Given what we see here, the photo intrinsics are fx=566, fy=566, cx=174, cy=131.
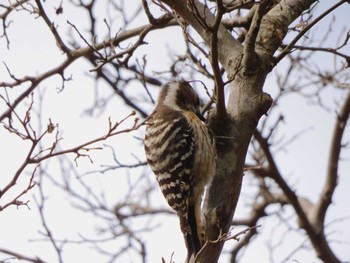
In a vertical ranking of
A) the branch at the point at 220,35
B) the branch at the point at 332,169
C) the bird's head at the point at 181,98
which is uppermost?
the branch at the point at 332,169

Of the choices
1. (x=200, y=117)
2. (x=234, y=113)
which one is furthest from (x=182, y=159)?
(x=234, y=113)

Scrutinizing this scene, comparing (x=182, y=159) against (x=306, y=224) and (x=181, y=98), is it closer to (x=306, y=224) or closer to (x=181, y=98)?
(x=181, y=98)

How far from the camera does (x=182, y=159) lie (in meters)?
4.91

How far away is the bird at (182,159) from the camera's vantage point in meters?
4.74

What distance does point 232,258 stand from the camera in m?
7.62

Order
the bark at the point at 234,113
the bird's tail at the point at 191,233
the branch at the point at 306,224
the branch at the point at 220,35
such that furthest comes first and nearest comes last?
1. the branch at the point at 306,224
2. the bird's tail at the point at 191,233
3. the branch at the point at 220,35
4. the bark at the point at 234,113

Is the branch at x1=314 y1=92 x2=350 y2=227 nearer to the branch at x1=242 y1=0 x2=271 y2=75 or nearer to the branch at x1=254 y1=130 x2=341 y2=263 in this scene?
the branch at x1=254 y1=130 x2=341 y2=263

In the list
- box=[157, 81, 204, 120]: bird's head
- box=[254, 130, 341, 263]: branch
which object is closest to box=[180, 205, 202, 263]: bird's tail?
box=[157, 81, 204, 120]: bird's head

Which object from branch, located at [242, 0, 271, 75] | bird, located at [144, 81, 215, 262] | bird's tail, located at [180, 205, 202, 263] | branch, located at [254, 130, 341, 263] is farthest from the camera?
branch, located at [254, 130, 341, 263]

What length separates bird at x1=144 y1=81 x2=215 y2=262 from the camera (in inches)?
187

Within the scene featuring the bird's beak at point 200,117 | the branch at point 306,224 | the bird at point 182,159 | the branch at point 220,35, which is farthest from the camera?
the branch at point 306,224

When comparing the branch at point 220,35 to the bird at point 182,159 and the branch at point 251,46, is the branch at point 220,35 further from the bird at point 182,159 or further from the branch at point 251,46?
the bird at point 182,159

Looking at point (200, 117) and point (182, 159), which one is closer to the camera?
point (182, 159)

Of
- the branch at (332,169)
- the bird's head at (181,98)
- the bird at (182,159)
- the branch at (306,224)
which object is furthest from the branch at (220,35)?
the branch at (332,169)
